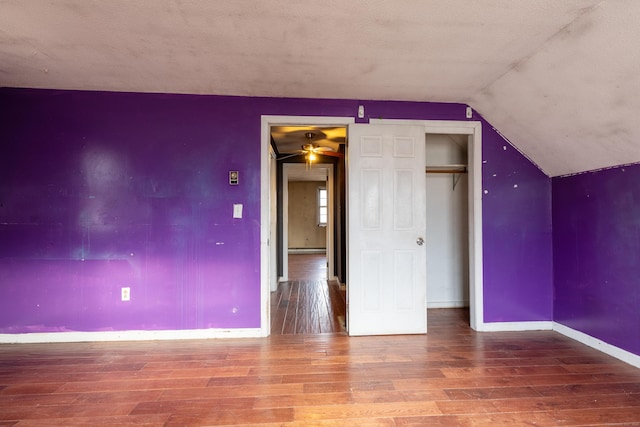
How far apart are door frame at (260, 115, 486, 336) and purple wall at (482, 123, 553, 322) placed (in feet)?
0.22

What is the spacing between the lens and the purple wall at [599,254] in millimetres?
2645

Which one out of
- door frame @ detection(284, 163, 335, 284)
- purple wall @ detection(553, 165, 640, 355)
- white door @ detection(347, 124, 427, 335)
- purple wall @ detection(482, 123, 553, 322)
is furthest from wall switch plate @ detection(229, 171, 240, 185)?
purple wall @ detection(553, 165, 640, 355)

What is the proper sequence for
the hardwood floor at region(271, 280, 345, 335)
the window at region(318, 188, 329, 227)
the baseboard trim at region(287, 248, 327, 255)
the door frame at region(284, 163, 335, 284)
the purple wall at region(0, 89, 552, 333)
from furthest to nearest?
the window at region(318, 188, 329, 227)
the baseboard trim at region(287, 248, 327, 255)
the door frame at region(284, 163, 335, 284)
the hardwood floor at region(271, 280, 345, 335)
the purple wall at region(0, 89, 552, 333)

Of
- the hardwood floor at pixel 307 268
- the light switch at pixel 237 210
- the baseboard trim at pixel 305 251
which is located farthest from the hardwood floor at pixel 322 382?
the baseboard trim at pixel 305 251

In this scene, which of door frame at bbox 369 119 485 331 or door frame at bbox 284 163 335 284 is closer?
door frame at bbox 369 119 485 331

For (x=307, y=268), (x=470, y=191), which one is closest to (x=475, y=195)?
(x=470, y=191)

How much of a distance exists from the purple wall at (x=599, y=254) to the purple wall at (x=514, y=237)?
12cm

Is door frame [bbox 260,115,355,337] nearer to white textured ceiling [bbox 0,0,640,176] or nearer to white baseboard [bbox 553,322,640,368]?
white textured ceiling [bbox 0,0,640,176]

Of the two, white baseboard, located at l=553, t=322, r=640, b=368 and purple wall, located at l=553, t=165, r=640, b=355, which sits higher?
purple wall, located at l=553, t=165, r=640, b=355

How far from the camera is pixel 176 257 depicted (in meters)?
3.22

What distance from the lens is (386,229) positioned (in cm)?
332

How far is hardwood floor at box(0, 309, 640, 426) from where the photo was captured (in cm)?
195

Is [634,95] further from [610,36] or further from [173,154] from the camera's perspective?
[173,154]

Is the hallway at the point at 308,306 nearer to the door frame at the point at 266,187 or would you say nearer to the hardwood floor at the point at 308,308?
the hardwood floor at the point at 308,308
